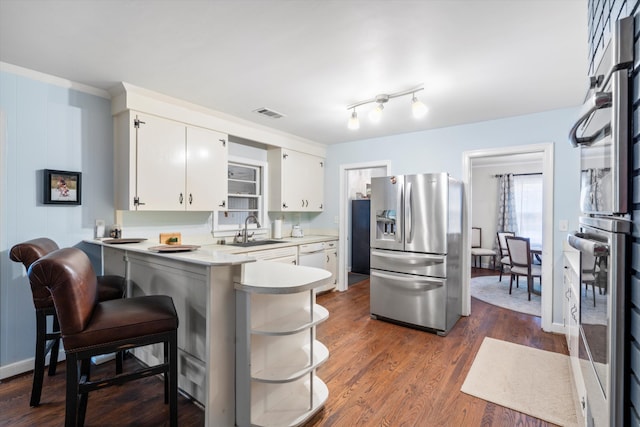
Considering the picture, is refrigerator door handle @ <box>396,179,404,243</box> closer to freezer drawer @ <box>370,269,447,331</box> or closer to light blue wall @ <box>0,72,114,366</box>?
freezer drawer @ <box>370,269,447,331</box>

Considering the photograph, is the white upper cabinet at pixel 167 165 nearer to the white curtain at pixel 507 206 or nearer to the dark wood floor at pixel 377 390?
the dark wood floor at pixel 377 390

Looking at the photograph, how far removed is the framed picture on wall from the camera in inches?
97.7

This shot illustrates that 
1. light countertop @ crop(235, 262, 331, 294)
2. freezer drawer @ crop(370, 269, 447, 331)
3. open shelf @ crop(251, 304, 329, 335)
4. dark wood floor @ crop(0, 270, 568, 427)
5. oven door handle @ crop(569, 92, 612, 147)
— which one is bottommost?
dark wood floor @ crop(0, 270, 568, 427)

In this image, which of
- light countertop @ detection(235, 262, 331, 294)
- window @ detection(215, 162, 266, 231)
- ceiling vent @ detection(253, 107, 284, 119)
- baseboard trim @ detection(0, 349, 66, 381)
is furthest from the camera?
window @ detection(215, 162, 266, 231)

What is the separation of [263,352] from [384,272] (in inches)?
84.3

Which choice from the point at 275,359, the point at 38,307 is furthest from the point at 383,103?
the point at 38,307

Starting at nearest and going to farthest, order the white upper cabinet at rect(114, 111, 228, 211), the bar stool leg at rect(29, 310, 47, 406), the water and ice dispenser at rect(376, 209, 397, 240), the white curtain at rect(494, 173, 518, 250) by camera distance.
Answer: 1. the bar stool leg at rect(29, 310, 47, 406)
2. the white upper cabinet at rect(114, 111, 228, 211)
3. the water and ice dispenser at rect(376, 209, 397, 240)
4. the white curtain at rect(494, 173, 518, 250)

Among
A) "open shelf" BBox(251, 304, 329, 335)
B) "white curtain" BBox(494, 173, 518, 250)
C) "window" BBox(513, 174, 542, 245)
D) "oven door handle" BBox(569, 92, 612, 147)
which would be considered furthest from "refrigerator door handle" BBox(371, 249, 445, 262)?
"window" BBox(513, 174, 542, 245)

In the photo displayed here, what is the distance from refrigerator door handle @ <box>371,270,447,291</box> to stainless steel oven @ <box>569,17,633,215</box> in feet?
7.35

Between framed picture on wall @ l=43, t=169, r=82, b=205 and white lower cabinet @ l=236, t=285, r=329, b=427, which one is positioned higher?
framed picture on wall @ l=43, t=169, r=82, b=205

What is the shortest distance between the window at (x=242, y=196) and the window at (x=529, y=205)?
5.53 metres

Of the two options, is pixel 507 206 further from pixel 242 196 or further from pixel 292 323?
pixel 292 323

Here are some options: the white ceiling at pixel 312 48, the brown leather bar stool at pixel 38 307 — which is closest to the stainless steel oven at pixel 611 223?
the white ceiling at pixel 312 48

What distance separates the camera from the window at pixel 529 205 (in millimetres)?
6227
